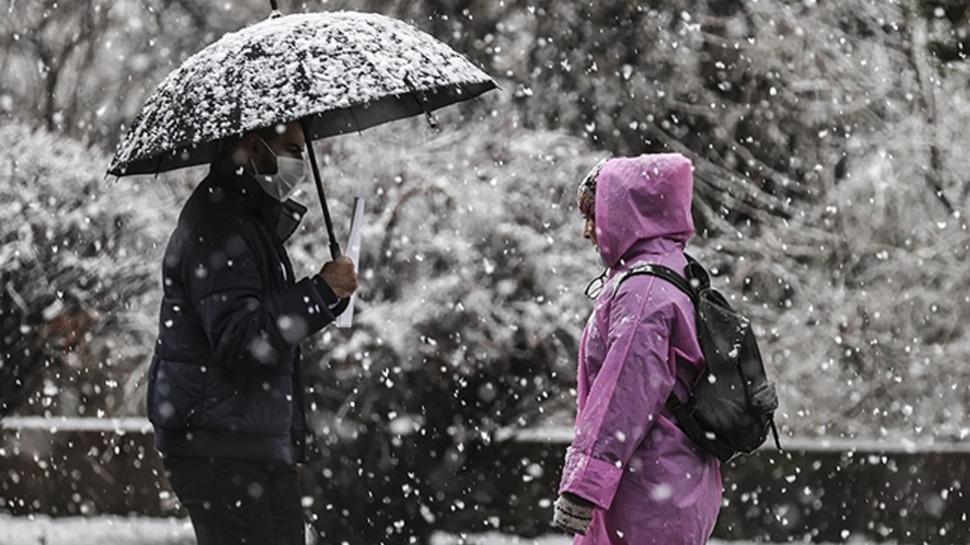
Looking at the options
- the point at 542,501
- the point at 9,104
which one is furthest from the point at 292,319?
the point at 9,104

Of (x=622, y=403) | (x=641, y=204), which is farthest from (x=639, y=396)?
(x=641, y=204)

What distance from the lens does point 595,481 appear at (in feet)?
11.3

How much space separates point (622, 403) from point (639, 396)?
0.13 ft

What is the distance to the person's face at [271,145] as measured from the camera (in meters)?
3.98

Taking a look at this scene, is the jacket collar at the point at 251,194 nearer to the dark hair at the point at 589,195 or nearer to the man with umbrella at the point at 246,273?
the man with umbrella at the point at 246,273

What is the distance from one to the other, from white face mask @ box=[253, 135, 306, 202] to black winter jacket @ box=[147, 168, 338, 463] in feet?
0.11

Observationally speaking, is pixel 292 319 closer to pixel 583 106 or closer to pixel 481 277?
pixel 481 277

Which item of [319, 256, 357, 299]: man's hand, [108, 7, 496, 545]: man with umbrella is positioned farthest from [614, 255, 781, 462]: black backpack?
[108, 7, 496, 545]: man with umbrella

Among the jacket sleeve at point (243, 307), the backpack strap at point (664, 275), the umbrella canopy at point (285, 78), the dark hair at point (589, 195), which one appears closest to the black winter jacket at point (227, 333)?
the jacket sleeve at point (243, 307)

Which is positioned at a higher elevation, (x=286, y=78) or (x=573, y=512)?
(x=286, y=78)

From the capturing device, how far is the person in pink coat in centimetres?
348

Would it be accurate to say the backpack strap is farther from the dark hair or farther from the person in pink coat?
the dark hair

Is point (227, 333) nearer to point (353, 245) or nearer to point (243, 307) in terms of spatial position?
point (243, 307)

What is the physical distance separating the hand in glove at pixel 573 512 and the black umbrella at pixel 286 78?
1.03 meters
